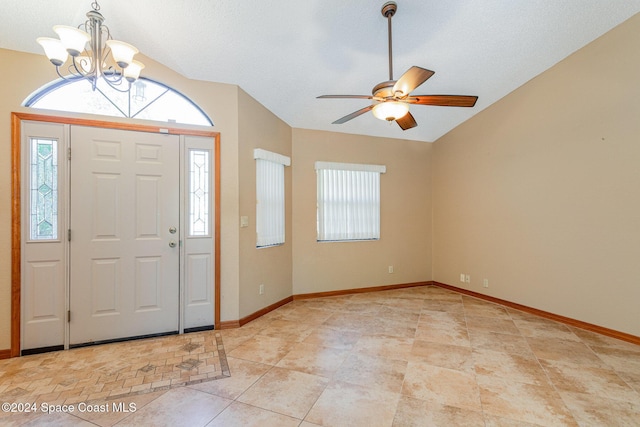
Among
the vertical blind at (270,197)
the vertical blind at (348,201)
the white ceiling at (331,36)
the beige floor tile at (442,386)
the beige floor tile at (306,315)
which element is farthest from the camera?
the vertical blind at (348,201)

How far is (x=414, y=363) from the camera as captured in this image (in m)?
2.46

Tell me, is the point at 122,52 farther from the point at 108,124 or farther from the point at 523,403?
the point at 523,403

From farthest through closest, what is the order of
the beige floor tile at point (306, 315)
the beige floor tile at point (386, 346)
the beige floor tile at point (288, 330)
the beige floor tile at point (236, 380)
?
1. the beige floor tile at point (306, 315)
2. the beige floor tile at point (288, 330)
3. the beige floor tile at point (386, 346)
4. the beige floor tile at point (236, 380)

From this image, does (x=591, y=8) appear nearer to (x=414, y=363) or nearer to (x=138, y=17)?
(x=414, y=363)

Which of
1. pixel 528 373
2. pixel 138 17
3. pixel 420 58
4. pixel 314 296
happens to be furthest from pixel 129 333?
pixel 420 58

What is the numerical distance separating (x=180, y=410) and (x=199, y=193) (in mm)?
2087

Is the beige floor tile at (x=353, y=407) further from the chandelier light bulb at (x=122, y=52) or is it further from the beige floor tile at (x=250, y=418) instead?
the chandelier light bulb at (x=122, y=52)

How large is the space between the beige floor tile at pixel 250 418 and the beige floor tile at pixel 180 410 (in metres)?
0.06

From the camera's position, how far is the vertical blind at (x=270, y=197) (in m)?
3.66

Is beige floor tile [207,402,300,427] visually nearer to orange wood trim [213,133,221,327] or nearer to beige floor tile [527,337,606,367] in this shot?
orange wood trim [213,133,221,327]

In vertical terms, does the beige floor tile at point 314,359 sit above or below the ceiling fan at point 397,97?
below

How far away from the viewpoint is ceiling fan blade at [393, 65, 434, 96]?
1985mm

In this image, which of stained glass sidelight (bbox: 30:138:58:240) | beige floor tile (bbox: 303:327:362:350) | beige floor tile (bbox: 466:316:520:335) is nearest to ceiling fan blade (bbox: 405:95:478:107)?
beige floor tile (bbox: 303:327:362:350)

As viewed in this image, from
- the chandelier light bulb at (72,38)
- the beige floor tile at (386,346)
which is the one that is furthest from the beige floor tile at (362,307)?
the chandelier light bulb at (72,38)
